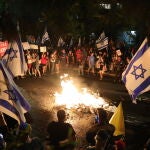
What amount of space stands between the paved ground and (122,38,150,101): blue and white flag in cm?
413

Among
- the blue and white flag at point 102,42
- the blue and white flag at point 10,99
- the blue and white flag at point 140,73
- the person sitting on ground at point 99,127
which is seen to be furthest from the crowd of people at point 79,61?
the person sitting on ground at point 99,127

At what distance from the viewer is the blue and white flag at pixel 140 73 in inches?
303

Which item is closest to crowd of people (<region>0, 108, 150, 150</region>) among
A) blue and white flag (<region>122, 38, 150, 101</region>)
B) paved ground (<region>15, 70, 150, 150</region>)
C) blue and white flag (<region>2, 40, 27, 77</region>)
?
A: blue and white flag (<region>122, 38, 150, 101</region>)

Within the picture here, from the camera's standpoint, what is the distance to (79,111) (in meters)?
14.8

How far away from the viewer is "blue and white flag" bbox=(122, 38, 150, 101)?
768 centimetres

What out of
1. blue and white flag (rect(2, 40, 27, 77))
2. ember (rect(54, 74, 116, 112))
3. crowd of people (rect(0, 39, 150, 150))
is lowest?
ember (rect(54, 74, 116, 112))

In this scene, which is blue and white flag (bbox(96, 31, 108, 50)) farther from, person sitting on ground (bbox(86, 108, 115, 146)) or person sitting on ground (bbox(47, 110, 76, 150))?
→ person sitting on ground (bbox(47, 110, 76, 150))

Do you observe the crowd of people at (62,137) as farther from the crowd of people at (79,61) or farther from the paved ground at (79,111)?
the crowd of people at (79,61)

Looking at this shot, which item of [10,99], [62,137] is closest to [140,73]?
[62,137]

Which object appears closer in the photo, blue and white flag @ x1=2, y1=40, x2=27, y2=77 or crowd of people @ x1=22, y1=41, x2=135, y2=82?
blue and white flag @ x1=2, y1=40, x2=27, y2=77

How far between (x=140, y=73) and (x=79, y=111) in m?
7.28

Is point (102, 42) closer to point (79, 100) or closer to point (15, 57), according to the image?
point (79, 100)

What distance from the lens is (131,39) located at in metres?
34.7

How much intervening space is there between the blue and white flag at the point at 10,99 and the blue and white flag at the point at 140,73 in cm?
237
